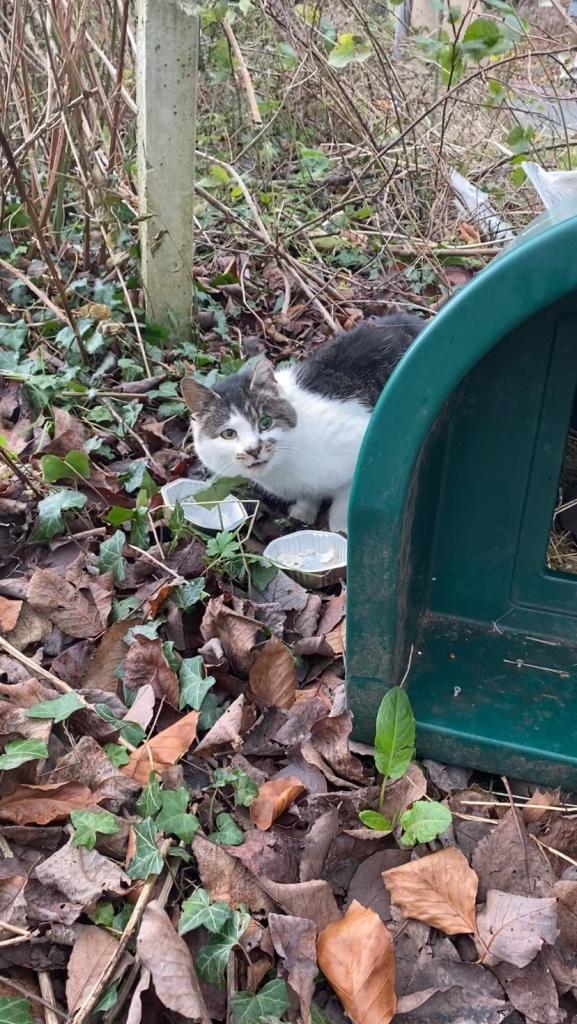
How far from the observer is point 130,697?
1.63m

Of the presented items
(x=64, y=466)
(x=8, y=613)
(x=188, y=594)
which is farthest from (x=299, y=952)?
(x=64, y=466)

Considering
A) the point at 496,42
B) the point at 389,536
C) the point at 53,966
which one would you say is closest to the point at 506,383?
the point at 389,536

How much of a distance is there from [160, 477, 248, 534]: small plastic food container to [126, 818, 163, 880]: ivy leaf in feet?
2.74

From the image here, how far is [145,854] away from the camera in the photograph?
4.23ft

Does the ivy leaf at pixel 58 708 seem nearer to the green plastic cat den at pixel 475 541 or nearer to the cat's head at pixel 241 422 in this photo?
the green plastic cat den at pixel 475 541

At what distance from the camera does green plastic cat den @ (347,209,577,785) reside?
124 cm

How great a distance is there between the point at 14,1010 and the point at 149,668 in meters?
0.66

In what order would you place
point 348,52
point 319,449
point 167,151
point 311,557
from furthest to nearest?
point 348,52 → point 167,151 → point 319,449 → point 311,557

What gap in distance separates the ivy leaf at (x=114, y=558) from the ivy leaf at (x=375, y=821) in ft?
2.61

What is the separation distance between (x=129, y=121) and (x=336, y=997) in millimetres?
3333

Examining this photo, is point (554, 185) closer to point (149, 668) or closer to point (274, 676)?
point (274, 676)

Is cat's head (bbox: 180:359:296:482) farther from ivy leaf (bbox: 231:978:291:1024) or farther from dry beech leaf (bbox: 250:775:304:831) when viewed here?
ivy leaf (bbox: 231:978:291:1024)

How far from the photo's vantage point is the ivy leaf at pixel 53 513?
1.98 meters

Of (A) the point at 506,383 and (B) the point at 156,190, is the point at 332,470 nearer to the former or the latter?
(A) the point at 506,383
